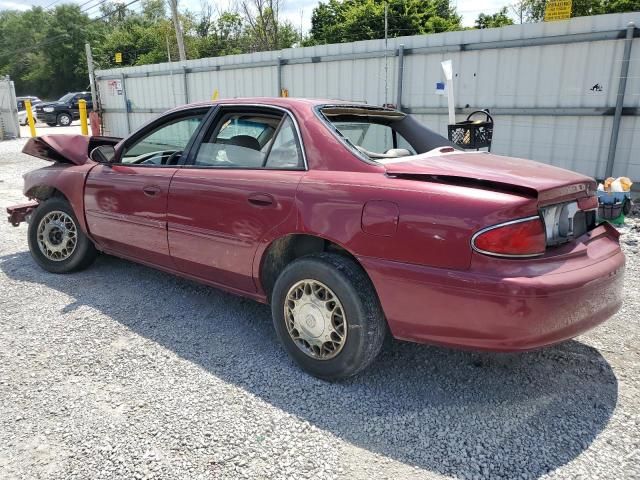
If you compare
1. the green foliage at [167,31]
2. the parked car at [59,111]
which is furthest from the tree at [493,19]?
the parked car at [59,111]

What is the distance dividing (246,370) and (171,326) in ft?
2.82

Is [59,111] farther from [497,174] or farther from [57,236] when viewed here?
[497,174]

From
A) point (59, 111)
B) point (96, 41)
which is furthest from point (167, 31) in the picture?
point (59, 111)

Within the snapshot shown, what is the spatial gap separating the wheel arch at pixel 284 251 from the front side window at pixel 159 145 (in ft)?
4.29

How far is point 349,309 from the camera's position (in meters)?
2.69

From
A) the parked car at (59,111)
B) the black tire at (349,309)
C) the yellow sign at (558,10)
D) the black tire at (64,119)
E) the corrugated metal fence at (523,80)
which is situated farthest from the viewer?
the black tire at (64,119)

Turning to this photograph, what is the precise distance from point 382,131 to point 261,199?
1.25 m

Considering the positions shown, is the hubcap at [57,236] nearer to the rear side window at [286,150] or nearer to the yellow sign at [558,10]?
the rear side window at [286,150]

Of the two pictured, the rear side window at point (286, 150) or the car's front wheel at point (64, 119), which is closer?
the rear side window at point (286, 150)

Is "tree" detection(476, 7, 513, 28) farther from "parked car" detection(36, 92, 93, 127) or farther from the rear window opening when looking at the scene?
the rear window opening

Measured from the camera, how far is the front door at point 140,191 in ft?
12.3

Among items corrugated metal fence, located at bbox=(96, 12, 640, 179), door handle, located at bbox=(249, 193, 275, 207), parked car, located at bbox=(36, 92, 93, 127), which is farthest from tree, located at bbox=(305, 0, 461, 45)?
door handle, located at bbox=(249, 193, 275, 207)

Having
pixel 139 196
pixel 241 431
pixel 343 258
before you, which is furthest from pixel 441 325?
pixel 139 196

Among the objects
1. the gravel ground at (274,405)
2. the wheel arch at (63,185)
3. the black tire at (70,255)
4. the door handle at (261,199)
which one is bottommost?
the gravel ground at (274,405)
